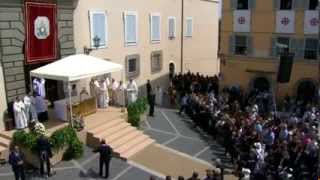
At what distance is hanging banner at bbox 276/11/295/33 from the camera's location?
26609mm

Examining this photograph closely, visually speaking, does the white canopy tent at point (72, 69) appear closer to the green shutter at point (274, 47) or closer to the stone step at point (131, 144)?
the stone step at point (131, 144)

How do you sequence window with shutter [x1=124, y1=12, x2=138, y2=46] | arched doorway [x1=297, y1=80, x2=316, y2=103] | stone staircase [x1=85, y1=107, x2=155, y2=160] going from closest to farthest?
stone staircase [x1=85, y1=107, x2=155, y2=160] < arched doorway [x1=297, y1=80, x2=316, y2=103] < window with shutter [x1=124, y1=12, x2=138, y2=46]

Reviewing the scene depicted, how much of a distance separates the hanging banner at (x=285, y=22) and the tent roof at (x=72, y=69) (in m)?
12.1

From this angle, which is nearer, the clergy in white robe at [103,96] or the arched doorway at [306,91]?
the clergy in white robe at [103,96]

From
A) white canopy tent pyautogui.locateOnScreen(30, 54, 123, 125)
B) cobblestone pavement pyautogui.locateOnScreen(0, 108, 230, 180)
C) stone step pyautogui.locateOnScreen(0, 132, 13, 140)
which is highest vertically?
white canopy tent pyautogui.locateOnScreen(30, 54, 123, 125)

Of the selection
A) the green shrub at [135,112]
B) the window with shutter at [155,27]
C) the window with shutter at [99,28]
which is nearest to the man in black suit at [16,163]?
the green shrub at [135,112]

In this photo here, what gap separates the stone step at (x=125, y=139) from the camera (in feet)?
58.6

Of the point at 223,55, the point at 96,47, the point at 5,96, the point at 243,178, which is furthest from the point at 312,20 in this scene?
the point at 5,96

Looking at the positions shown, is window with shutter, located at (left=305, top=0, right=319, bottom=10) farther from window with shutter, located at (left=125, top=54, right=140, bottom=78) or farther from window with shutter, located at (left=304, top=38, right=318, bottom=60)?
window with shutter, located at (left=125, top=54, right=140, bottom=78)

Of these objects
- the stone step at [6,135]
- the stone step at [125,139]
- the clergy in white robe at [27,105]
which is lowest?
the stone step at [125,139]

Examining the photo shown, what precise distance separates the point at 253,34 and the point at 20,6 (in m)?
14.9

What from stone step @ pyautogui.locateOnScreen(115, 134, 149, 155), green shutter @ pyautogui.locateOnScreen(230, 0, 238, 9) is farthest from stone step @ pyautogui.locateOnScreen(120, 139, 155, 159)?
green shutter @ pyautogui.locateOnScreen(230, 0, 238, 9)

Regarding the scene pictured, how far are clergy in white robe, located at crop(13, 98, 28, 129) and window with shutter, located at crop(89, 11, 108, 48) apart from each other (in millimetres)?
6888

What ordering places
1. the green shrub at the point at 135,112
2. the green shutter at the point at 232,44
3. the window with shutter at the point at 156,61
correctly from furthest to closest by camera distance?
the window with shutter at the point at 156,61 → the green shutter at the point at 232,44 → the green shrub at the point at 135,112
